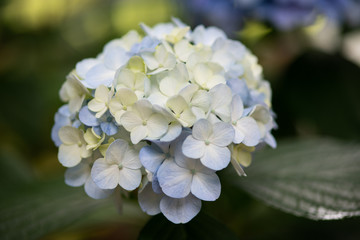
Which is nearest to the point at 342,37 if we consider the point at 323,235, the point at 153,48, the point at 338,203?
the point at 323,235

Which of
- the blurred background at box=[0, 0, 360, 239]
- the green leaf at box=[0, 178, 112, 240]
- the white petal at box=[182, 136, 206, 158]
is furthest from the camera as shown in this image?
the blurred background at box=[0, 0, 360, 239]

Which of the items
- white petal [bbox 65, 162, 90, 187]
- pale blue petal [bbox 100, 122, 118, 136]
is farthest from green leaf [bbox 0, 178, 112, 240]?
pale blue petal [bbox 100, 122, 118, 136]

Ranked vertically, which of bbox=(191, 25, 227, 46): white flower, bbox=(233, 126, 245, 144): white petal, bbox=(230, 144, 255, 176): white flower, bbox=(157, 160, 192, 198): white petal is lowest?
bbox=(230, 144, 255, 176): white flower

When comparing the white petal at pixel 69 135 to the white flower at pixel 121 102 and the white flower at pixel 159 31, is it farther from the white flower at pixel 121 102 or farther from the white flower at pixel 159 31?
the white flower at pixel 159 31

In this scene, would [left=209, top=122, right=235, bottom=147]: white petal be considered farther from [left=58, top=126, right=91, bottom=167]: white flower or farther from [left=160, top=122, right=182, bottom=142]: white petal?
[left=58, top=126, right=91, bottom=167]: white flower

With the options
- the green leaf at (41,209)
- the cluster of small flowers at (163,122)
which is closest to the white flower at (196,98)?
the cluster of small flowers at (163,122)

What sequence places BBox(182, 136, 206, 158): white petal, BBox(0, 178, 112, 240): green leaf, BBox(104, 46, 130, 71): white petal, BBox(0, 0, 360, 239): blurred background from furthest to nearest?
BBox(0, 0, 360, 239): blurred background, BBox(0, 178, 112, 240): green leaf, BBox(104, 46, 130, 71): white petal, BBox(182, 136, 206, 158): white petal

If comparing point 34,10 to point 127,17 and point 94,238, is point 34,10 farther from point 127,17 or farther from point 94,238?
point 94,238
